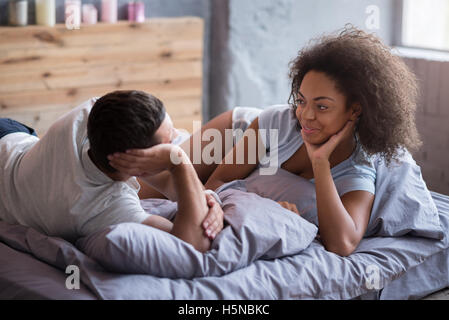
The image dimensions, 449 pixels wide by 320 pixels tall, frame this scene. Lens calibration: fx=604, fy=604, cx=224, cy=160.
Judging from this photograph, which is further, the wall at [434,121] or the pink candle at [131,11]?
the pink candle at [131,11]

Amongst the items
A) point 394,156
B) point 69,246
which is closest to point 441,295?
point 394,156

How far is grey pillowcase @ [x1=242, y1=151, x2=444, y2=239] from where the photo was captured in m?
1.72

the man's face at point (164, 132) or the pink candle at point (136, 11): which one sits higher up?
the pink candle at point (136, 11)

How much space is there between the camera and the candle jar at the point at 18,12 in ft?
9.88

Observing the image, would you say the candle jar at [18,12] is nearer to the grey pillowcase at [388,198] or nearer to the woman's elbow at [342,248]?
the grey pillowcase at [388,198]

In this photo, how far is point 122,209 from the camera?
57.8 inches

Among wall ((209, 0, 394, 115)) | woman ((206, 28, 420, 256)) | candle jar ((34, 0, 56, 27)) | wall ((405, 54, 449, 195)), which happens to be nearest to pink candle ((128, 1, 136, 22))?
candle jar ((34, 0, 56, 27))

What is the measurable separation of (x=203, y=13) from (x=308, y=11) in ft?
2.14

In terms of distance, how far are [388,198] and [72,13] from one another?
81.5 inches

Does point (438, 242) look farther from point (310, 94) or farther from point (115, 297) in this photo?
point (115, 297)

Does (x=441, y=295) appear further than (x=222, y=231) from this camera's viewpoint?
Yes

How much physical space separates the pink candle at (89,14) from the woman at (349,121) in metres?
1.68

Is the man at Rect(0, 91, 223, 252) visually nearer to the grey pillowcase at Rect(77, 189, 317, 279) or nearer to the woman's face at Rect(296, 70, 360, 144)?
the grey pillowcase at Rect(77, 189, 317, 279)

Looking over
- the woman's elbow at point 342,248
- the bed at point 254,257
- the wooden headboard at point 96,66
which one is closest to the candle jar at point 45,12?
the wooden headboard at point 96,66
